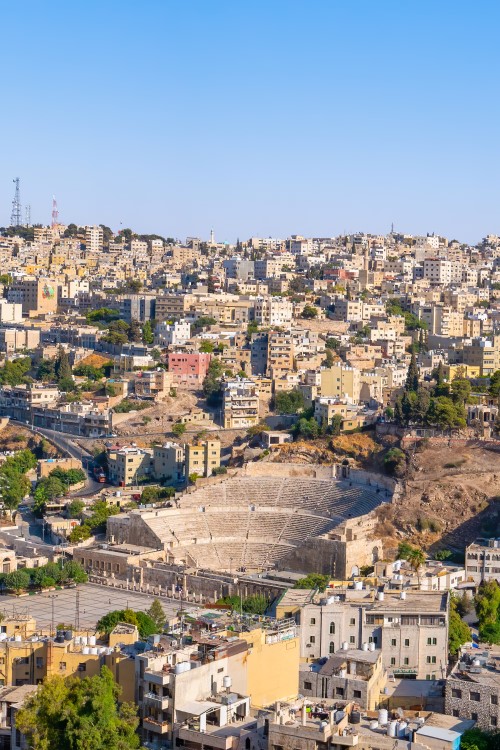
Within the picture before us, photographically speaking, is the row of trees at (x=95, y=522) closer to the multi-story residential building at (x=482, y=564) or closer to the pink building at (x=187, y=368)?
the multi-story residential building at (x=482, y=564)

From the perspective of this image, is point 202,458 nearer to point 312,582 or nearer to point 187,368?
point 187,368

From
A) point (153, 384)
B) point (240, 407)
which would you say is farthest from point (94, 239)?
point (240, 407)

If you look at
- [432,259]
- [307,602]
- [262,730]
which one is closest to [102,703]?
[262,730]

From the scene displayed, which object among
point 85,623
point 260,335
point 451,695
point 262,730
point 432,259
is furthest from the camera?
point 432,259

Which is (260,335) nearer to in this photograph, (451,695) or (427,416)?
(427,416)

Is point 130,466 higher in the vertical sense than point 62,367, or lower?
lower

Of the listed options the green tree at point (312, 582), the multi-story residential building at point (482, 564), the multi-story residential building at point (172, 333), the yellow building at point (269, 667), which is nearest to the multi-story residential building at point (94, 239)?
the multi-story residential building at point (172, 333)
